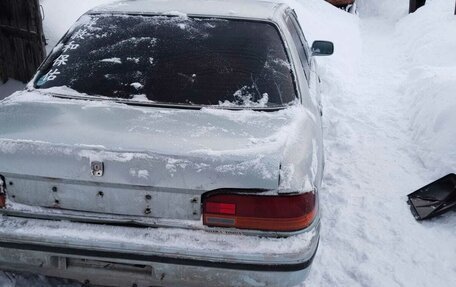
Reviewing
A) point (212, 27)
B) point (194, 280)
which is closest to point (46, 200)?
point (194, 280)

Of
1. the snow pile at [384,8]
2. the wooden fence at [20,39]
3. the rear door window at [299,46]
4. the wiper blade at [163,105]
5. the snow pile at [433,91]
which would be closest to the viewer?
the wiper blade at [163,105]

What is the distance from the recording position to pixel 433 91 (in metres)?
5.97

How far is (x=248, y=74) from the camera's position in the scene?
2604 mm

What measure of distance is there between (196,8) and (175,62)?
0.63 m

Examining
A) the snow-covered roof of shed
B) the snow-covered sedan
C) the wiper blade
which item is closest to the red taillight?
the snow-covered sedan

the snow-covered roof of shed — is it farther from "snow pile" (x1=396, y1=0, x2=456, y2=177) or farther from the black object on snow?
"snow pile" (x1=396, y1=0, x2=456, y2=177)

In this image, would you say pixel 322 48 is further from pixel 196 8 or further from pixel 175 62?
pixel 175 62

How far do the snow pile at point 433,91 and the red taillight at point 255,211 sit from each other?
283 centimetres

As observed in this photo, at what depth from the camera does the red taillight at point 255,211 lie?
200 cm

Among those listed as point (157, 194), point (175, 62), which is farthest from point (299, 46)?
point (157, 194)

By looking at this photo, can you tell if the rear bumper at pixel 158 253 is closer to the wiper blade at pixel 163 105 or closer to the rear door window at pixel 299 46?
the wiper blade at pixel 163 105

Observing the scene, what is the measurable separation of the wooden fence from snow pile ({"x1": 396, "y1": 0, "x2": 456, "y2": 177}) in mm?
4807

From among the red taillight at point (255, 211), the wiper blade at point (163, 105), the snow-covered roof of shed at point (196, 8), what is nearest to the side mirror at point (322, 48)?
the snow-covered roof of shed at point (196, 8)

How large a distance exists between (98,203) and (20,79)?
5045 mm
